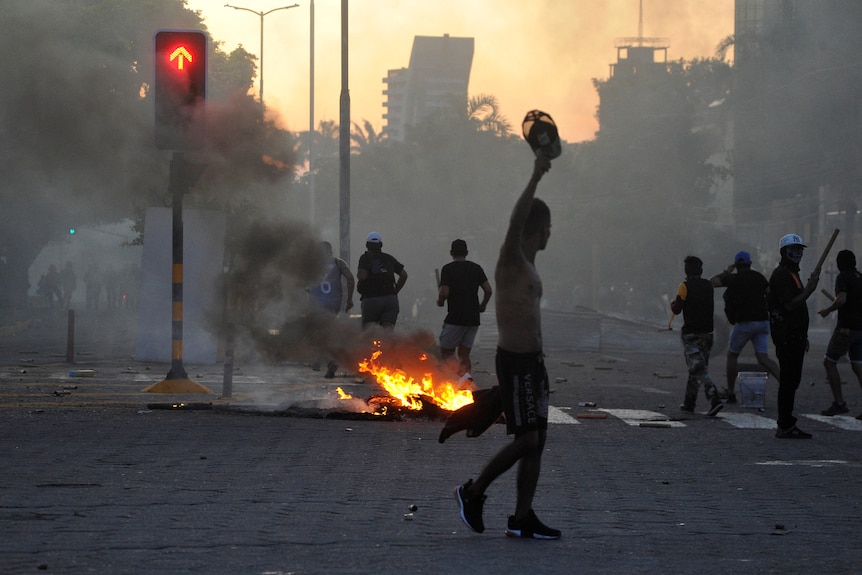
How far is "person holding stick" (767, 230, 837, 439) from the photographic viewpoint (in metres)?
11.6

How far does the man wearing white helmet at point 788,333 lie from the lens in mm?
11594

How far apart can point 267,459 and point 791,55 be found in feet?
164

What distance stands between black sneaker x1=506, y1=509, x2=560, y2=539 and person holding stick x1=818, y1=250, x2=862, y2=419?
26.7 feet

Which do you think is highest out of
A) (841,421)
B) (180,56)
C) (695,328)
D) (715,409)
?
(180,56)

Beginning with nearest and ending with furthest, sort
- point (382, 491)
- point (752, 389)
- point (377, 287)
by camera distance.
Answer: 1. point (382, 491)
2. point (752, 389)
3. point (377, 287)

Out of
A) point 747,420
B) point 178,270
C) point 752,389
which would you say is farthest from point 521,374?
point 752,389

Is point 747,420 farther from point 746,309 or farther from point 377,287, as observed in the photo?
point 377,287

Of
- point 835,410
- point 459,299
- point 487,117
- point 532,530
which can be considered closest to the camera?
point 532,530

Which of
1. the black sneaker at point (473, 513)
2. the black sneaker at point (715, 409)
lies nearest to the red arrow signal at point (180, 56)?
the black sneaker at point (715, 409)

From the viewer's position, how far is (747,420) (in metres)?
13.4

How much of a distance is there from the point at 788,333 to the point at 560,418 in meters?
2.68

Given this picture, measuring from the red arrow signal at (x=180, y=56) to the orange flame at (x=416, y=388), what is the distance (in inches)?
151

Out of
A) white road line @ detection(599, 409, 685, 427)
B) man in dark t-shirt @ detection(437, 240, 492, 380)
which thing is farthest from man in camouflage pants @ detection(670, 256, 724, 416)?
man in dark t-shirt @ detection(437, 240, 492, 380)

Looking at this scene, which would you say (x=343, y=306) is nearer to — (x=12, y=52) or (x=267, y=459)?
(x=12, y=52)
